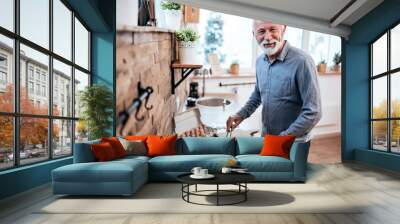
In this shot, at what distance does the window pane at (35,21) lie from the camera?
17.1 ft

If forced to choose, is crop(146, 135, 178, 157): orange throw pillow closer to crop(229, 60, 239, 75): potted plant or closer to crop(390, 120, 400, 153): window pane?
crop(229, 60, 239, 75): potted plant

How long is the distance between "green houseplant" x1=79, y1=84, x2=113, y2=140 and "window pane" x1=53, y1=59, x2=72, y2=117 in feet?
0.95

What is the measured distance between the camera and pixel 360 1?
6.84 m

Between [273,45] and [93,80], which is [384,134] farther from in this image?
[93,80]

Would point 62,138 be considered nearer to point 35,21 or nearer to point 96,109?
point 96,109

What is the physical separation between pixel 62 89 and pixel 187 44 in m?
3.77

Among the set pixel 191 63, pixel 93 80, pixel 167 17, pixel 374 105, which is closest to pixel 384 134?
pixel 374 105

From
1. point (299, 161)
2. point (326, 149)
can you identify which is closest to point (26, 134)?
point (299, 161)

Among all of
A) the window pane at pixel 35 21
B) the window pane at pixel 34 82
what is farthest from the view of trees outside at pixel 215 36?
the window pane at pixel 34 82

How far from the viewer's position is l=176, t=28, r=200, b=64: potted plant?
31.5 ft

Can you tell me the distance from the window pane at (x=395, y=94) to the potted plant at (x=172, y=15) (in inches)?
186

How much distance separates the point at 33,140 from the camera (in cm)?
552

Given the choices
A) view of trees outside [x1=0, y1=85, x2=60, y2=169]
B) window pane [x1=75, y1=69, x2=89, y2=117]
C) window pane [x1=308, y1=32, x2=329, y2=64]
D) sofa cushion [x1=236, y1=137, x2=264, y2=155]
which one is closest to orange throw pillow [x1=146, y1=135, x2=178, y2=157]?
sofa cushion [x1=236, y1=137, x2=264, y2=155]

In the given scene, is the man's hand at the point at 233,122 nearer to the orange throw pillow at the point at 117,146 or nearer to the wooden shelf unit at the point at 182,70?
the wooden shelf unit at the point at 182,70
